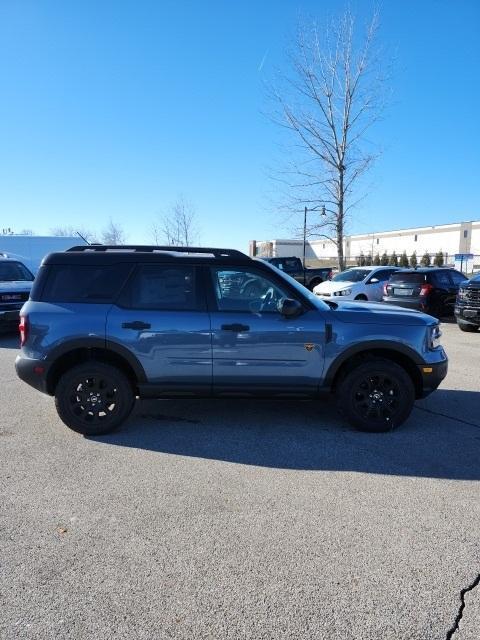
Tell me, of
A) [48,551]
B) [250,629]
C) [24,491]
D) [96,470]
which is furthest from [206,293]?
[250,629]

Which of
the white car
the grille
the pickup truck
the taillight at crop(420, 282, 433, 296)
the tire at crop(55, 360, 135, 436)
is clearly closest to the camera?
the tire at crop(55, 360, 135, 436)

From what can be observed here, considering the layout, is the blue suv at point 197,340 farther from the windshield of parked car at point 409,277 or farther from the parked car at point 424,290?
the windshield of parked car at point 409,277

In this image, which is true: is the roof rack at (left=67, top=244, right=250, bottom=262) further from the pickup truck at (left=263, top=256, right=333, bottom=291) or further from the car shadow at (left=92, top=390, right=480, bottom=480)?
the pickup truck at (left=263, top=256, right=333, bottom=291)

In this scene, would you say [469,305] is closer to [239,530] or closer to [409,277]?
[409,277]

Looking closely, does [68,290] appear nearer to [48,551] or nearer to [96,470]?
[96,470]

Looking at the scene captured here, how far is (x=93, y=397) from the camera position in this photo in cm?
502

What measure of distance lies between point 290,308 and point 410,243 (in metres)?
99.2

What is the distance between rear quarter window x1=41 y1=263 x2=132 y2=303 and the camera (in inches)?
199

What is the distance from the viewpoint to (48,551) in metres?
3.01

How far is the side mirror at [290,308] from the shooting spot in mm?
4887

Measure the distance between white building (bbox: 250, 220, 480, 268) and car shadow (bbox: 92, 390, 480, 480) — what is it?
218ft

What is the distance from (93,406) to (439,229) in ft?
314

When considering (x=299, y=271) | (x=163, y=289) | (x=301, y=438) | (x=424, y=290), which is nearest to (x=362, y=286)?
(x=424, y=290)

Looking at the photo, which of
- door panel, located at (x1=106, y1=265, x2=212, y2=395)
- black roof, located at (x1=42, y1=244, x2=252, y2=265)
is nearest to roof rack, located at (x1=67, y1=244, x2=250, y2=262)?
black roof, located at (x1=42, y1=244, x2=252, y2=265)
